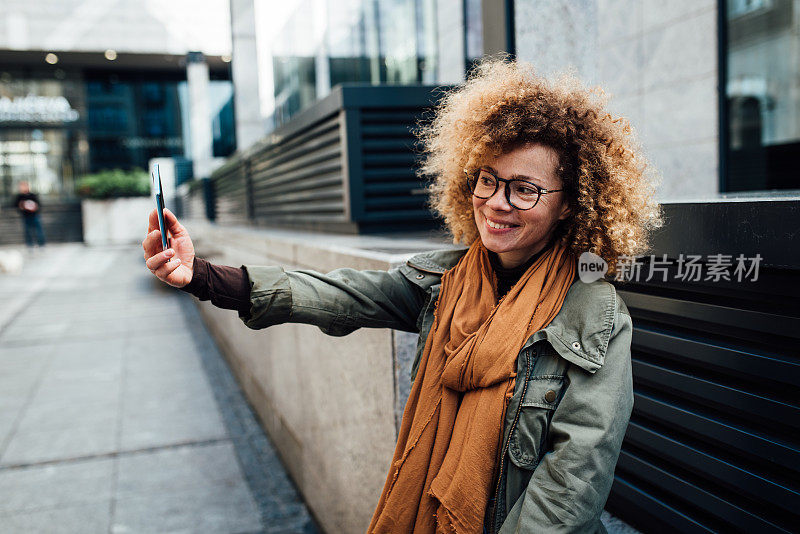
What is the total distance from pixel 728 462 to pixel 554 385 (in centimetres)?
72

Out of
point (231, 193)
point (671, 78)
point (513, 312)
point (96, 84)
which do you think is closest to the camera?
point (513, 312)

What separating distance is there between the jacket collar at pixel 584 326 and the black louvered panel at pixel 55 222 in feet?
91.2

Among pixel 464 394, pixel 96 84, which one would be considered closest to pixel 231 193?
pixel 464 394

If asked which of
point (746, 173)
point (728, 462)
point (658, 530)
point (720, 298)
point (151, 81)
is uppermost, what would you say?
point (151, 81)

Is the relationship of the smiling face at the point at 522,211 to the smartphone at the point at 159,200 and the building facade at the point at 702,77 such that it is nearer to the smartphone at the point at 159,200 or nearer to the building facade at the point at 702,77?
the smartphone at the point at 159,200

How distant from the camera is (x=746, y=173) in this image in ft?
23.3

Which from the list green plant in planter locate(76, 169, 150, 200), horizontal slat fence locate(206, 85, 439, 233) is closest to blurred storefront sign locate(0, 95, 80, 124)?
Answer: green plant in planter locate(76, 169, 150, 200)

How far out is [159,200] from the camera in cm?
150

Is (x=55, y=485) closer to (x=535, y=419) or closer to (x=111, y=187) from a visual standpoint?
(x=535, y=419)

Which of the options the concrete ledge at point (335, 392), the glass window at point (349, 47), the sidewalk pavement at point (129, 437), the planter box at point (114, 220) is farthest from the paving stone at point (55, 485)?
the planter box at point (114, 220)

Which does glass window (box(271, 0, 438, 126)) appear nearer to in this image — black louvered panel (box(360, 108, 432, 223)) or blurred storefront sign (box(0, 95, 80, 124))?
black louvered panel (box(360, 108, 432, 223))

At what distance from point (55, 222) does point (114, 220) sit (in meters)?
2.84

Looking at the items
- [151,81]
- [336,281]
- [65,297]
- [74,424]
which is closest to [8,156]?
[151,81]

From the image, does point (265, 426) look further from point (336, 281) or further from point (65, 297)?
point (65, 297)
